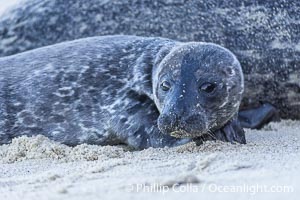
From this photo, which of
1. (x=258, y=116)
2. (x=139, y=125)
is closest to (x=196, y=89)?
(x=139, y=125)

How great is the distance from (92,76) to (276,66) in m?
1.30

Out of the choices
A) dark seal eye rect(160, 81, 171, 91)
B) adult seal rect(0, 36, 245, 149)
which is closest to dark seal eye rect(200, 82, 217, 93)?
adult seal rect(0, 36, 245, 149)

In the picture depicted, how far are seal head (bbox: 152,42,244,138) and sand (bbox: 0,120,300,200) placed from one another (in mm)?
137

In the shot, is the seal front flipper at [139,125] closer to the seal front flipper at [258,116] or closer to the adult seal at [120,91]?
the adult seal at [120,91]

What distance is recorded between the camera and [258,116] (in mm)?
4668

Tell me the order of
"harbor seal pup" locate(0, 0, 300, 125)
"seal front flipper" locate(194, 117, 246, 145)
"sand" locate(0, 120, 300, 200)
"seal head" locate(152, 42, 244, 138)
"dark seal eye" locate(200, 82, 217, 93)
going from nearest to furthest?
"sand" locate(0, 120, 300, 200) < "seal head" locate(152, 42, 244, 138) < "dark seal eye" locate(200, 82, 217, 93) < "seal front flipper" locate(194, 117, 246, 145) < "harbor seal pup" locate(0, 0, 300, 125)

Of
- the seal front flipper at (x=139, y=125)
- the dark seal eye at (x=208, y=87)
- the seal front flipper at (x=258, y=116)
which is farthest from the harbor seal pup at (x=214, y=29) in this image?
the dark seal eye at (x=208, y=87)

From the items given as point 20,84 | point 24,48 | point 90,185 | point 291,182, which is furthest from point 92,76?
point 291,182

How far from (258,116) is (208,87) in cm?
110

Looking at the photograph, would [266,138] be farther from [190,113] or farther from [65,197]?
[65,197]

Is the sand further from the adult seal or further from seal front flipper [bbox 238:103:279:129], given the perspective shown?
seal front flipper [bbox 238:103:279:129]

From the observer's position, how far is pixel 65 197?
2.42 m

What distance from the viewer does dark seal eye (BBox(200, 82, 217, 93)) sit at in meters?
3.63

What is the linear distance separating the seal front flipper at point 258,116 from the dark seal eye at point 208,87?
3.11ft
